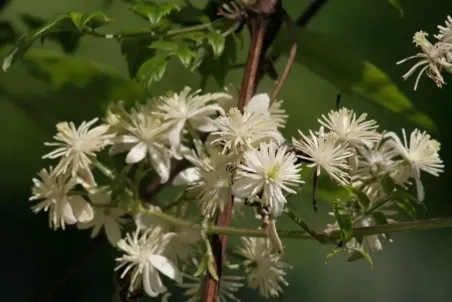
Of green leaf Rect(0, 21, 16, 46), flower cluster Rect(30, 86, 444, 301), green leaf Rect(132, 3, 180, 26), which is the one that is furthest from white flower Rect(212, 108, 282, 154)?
green leaf Rect(0, 21, 16, 46)

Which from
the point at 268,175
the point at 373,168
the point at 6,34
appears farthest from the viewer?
the point at 6,34

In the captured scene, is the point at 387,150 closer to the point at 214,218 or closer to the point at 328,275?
the point at 214,218

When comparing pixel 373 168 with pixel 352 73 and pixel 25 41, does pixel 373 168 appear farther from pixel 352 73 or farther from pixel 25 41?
pixel 25 41

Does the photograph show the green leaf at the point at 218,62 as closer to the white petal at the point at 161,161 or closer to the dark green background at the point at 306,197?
the white petal at the point at 161,161

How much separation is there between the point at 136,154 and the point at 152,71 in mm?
65

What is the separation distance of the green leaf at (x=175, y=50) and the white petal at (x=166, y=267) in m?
0.14

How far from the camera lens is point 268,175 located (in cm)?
44

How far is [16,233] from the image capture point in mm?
814

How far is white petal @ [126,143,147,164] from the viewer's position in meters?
0.52

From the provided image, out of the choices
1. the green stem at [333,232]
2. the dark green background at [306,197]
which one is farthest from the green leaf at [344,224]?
the dark green background at [306,197]

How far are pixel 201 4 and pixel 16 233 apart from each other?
36cm

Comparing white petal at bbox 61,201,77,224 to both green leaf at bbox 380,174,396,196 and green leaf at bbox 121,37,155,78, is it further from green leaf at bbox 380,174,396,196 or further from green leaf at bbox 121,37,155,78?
green leaf at bbox 380,174,396,196

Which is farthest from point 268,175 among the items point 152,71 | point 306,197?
point 306,197

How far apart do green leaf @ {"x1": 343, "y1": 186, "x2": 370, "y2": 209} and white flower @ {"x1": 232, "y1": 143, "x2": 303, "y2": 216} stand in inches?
1.8
